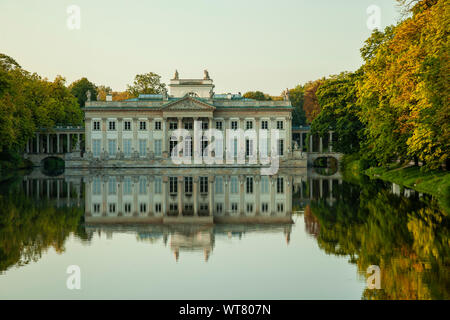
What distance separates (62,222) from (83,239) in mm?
4261

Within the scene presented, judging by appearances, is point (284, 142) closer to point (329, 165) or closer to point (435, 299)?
point (329, 165)

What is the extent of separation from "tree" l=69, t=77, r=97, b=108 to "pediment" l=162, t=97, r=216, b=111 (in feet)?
122

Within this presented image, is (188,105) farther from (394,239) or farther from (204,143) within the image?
(394,239)

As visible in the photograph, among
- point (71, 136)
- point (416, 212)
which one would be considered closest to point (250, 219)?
point (416, 212)

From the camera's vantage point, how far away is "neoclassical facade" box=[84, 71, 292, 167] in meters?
80.0

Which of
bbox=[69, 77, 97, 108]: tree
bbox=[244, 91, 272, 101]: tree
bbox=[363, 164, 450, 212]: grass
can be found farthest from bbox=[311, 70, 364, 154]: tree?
bbox=[69, 77, 97, 108]: tree

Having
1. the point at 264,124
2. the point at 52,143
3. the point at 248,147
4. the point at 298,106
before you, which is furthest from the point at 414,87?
the point at 298,106

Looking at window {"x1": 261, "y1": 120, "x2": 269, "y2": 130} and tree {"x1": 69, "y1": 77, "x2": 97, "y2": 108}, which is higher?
tree {"x1": 69, "y1": 77, "x2": 97, "y2": 108}

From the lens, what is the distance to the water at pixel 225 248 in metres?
11.9

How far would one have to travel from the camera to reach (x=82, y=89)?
11312 centimetres

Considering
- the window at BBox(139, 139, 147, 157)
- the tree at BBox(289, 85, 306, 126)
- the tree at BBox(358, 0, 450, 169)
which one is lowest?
the window at BBox(139, 139, 147, 157)

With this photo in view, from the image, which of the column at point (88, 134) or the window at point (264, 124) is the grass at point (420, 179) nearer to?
the window at point (264, 124)

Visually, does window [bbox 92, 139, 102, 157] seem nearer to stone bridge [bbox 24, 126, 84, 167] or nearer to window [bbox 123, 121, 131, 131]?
window [bbox 123, 121, 131, 131]

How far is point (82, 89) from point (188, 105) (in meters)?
41.0
